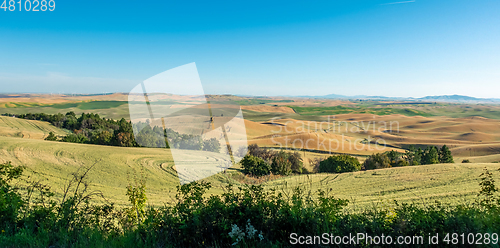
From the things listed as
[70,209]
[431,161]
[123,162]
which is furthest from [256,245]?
[431,161]

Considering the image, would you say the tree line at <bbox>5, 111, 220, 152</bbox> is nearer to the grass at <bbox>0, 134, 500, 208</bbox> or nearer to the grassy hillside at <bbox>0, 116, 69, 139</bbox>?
the grassy hillside at <bbox>0, 116, 69, 139</bbox>

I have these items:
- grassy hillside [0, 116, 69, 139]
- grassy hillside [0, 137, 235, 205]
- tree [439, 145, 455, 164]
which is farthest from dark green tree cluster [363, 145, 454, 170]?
grassy hillside [0, 116, 69, 139]

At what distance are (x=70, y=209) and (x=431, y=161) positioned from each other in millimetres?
42877

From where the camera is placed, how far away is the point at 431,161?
117 ft

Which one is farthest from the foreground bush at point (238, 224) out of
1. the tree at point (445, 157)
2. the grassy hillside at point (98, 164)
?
the tree at point (445, 157)

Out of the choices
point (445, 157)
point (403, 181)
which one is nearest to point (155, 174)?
point (403, 181)

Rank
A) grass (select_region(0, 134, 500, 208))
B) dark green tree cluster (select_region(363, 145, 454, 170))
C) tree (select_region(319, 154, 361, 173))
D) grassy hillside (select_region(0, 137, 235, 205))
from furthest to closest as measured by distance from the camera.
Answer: dark green tree cluster (select_region(363, 145, 454, 170)), tree (select_region(319, 154, 361, 173)), grassy hillside (select_region(0, 137, 235, 205)), grass (select_region(0, 134, 500, 208))

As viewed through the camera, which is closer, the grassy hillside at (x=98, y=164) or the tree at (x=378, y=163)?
the grassy hillside at (x=98, y=164)

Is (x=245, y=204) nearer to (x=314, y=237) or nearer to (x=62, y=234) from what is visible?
(x=314, y=237)

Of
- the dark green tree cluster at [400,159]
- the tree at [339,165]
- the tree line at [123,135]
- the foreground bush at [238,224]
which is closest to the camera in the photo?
the foreground bush at [238,224]

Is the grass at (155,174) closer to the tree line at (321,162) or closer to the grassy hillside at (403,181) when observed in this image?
the grassy hillside at (403,181)

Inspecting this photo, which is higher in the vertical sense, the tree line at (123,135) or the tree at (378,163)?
the tree line at (123,135)

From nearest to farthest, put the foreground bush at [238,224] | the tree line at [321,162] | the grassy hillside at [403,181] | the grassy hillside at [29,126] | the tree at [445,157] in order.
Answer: the foreground bush at [238,224], the grassy hillside at [403,181], the tree line at [321,162], the tree at [445,157], the grassy hillside at [29,126]

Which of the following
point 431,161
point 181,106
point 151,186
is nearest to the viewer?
point 181,106
